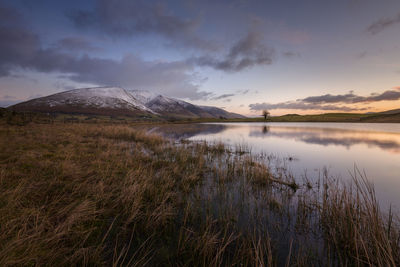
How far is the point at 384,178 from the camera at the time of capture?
26.6 feet

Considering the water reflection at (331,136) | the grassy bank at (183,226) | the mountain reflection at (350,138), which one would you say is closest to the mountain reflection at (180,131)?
the water reflection at (331,136)

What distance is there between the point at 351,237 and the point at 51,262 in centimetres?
577

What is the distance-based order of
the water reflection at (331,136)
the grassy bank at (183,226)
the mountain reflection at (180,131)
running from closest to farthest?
the grassy bank at (183,226), the water reflection at (331,136), the mountain reflection at (180,131)

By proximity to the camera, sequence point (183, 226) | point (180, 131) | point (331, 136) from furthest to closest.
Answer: point (180, 131) < point (331, 136) < point (183, 226)

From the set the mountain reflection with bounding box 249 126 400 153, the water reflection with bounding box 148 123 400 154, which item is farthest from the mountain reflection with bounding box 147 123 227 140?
the mountain reflection with bounding box 249 126 400 153

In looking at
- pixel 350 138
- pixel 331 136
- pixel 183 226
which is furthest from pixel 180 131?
pixel 183 226

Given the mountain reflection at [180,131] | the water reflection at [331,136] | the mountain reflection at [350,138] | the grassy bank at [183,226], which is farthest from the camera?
the mountain reflection at [180,131]

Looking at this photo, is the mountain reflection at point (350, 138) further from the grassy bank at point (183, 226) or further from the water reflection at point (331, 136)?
the grassy bank at point (183, 226)

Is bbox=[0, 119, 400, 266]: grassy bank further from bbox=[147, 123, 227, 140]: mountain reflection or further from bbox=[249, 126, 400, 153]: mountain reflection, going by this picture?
bbox=[147, 123, 227, 140]: mountain reflection

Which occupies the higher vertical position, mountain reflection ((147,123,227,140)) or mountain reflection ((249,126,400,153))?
mountain reflection ((147,123,227,140))

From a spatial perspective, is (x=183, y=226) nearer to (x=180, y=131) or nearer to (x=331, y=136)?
(x=331, y=136)

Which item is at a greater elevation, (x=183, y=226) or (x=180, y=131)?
(x=180, y=131)

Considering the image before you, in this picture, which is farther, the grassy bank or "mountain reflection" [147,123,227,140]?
"mountain reflection" [147,123,227,140]

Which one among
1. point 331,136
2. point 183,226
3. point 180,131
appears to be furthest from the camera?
point 180,131
